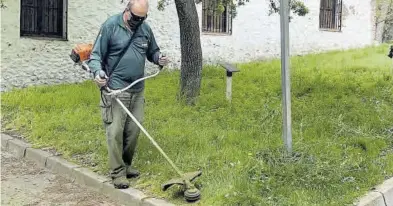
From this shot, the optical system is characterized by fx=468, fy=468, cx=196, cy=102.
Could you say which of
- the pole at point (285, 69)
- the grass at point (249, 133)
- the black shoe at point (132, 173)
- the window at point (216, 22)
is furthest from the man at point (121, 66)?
the window at point (216, 22)

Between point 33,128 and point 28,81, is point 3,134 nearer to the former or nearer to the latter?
point 33,128

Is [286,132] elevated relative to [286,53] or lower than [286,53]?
lower

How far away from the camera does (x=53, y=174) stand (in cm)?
556

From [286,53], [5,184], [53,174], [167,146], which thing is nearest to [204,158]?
[167,146]

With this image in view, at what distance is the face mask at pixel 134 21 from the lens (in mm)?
4600

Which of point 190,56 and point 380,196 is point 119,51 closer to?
point 380,196

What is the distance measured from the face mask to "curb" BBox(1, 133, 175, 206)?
1630 mm

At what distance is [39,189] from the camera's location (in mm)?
5027

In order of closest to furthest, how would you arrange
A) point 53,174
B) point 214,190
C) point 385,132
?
1. point 214,190
2. point 53,174
3. point 385,132

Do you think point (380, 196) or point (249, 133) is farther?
point (249, 133)

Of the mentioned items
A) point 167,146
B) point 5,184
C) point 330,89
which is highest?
point 330,89

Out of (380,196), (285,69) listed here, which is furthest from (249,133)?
(380,196)

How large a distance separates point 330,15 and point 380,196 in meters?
13.9

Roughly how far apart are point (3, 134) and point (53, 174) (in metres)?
1.77
